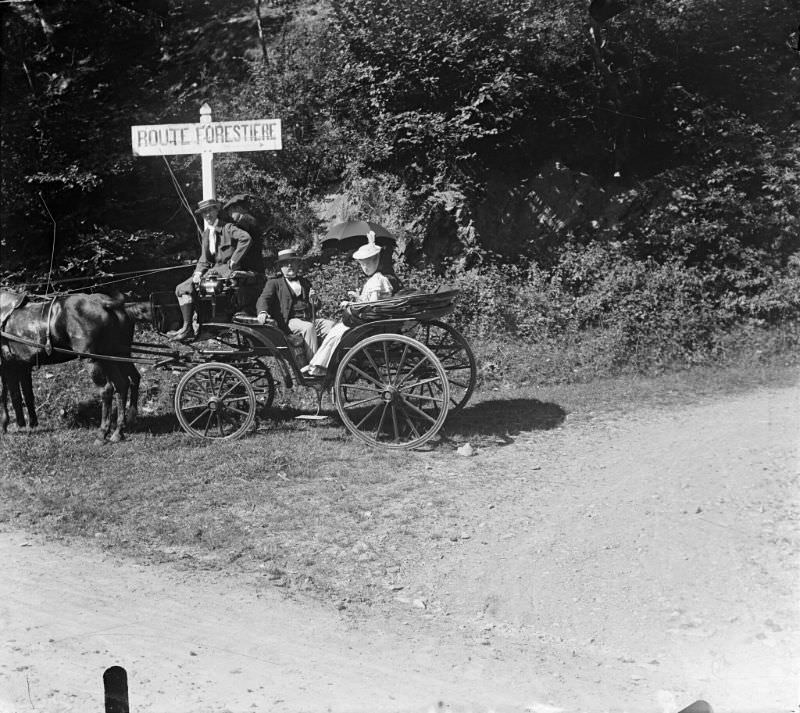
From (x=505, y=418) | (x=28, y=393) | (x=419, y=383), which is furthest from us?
(x=28, y=393)

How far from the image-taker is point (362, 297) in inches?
333

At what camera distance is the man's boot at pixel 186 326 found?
8.88 metres

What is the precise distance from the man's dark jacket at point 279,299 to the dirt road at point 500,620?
115 inches

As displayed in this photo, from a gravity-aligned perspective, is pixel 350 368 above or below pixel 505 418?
above

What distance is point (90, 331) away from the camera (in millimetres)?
9172

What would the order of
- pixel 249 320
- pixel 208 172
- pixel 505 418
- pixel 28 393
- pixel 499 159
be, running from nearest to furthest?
pixel 249 320
pixel 505 418
pixel 28 393
pixel 208 172
pixel 499 159

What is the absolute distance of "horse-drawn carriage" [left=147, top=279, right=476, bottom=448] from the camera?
26.5 ft

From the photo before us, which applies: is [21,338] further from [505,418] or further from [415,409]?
[505,418]

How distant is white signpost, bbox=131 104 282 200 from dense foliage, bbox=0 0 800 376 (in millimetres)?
3312

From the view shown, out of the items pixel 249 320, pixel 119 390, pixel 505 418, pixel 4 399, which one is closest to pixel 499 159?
pixel 505 418

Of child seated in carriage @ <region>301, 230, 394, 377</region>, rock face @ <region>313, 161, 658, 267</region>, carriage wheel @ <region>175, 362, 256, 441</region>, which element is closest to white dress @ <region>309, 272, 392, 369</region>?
child seated in carriage @ <region>301, 230, 394, 377</region>

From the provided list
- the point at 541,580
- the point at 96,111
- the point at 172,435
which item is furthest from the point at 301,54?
the point at 541,580

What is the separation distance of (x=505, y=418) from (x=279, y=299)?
275cm

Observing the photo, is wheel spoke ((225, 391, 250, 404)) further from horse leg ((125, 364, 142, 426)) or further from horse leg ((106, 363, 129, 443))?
horse leg ((125, 364, 142, 426))
